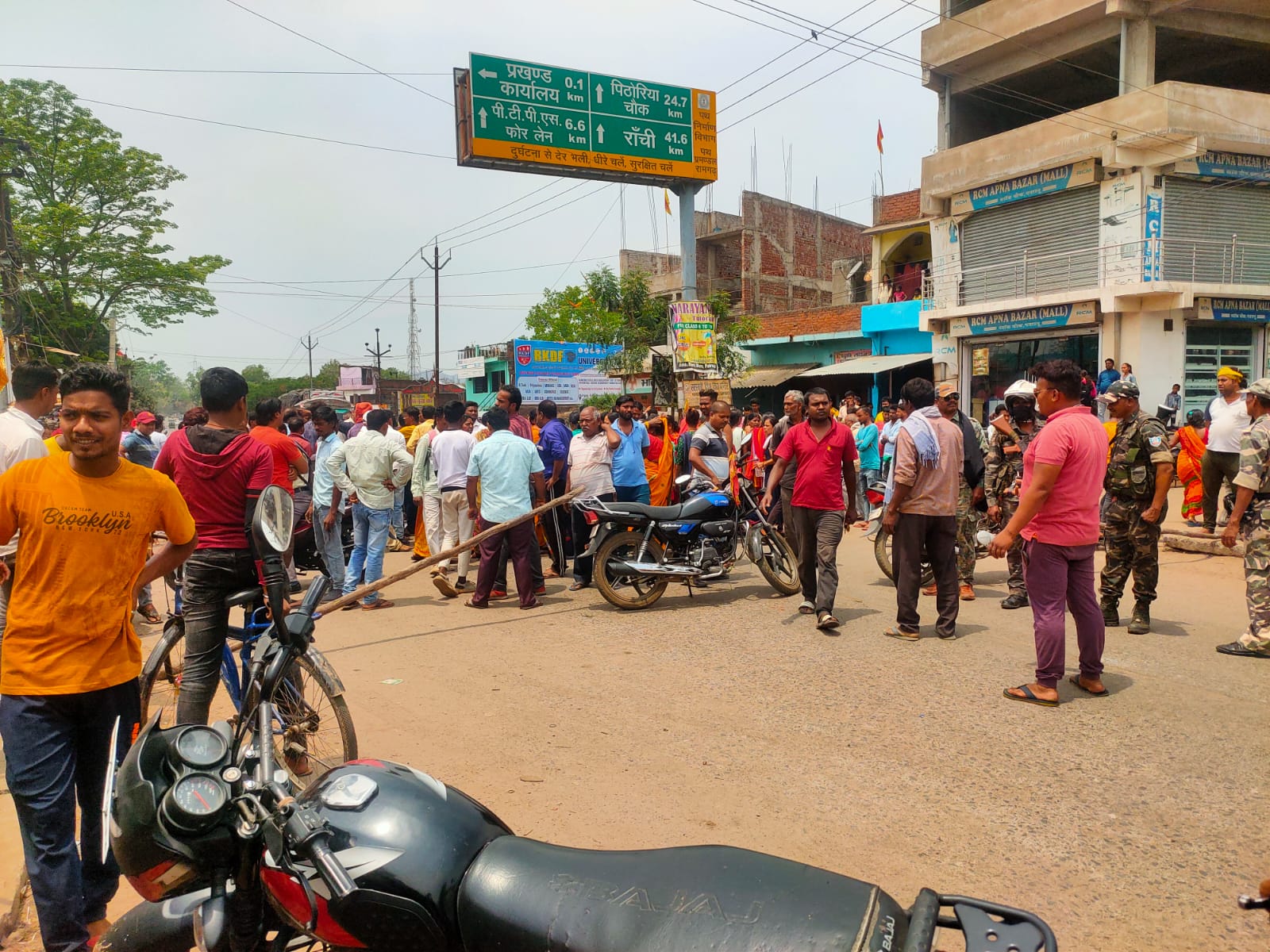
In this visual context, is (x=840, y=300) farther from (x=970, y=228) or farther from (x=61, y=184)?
(x=61, y=184)

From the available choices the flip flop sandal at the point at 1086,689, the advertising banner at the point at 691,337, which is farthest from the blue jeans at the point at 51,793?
the advertising banner at the point at 691,337

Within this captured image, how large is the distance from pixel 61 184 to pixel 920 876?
3536cm

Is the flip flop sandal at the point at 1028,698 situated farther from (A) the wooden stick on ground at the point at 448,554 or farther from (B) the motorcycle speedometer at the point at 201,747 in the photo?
(B) the motorcycle speedometer at the point at 201,747

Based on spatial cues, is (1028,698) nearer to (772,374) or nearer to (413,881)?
(413,881)

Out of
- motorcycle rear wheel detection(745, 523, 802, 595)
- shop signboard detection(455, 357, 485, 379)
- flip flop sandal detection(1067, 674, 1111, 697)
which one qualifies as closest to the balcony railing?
motorcycle rear wheel detection(745, 523, 802, 595)

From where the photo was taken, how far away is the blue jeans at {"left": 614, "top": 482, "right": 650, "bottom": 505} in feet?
30.8

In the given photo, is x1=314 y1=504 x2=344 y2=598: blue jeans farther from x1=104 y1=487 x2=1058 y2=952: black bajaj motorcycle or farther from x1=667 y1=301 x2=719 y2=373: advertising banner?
x1=667 y1=301 x2=719 y2=373: advertising banner

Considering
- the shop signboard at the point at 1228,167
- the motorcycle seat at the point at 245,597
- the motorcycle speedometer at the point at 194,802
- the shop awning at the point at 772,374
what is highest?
the shop signboard at the point at 1228,167

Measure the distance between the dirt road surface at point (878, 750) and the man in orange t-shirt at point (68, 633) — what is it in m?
1.08

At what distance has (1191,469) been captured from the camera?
11.3 meters

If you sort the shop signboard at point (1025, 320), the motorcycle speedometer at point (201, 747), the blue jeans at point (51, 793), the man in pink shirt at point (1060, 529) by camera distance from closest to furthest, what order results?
the motorcycle speedometer at point (201, 747) → the blue jeans at point (51, 793) → the man in pink shirt at point (1060, 529) → the shop signboard at point (1025, 320)

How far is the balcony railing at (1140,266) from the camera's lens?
1959 cm

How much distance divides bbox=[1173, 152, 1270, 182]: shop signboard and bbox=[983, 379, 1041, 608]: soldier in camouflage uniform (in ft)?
49.0

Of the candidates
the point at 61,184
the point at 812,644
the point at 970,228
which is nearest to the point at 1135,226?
the point at 970,228
